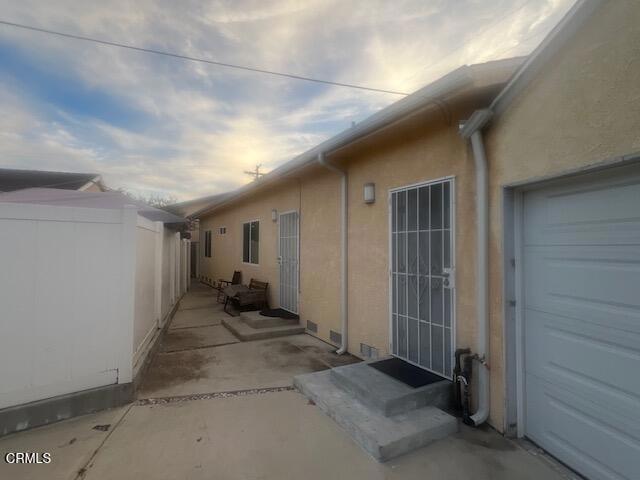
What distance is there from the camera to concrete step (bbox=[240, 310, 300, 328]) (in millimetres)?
6291

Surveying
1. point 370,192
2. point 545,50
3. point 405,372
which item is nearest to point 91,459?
point 405,372

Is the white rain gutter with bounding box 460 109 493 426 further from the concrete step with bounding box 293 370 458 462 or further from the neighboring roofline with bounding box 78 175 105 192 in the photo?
the neighboring roofline with bounding box 78 175 105 192

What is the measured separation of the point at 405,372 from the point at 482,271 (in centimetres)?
149

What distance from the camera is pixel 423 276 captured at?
3781mm

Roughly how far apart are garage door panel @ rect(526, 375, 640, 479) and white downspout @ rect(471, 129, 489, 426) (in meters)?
0.35

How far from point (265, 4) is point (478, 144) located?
13.0 ft

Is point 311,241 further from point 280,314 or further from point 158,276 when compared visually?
point 158,276

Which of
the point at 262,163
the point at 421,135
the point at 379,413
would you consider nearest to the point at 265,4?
the point at 421,135

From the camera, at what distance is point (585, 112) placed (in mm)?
2168

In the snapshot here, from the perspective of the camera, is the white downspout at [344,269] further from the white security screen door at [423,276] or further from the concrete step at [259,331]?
the concrete step at [259,331]

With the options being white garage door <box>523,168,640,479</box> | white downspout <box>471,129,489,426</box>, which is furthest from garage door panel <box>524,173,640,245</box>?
white downspout <box>471,129,489,426</box>

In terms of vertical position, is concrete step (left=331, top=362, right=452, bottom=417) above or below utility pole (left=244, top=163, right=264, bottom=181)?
below

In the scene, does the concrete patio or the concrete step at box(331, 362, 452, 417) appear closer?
the concrete patio

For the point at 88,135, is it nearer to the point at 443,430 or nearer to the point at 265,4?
the point at 265,4
